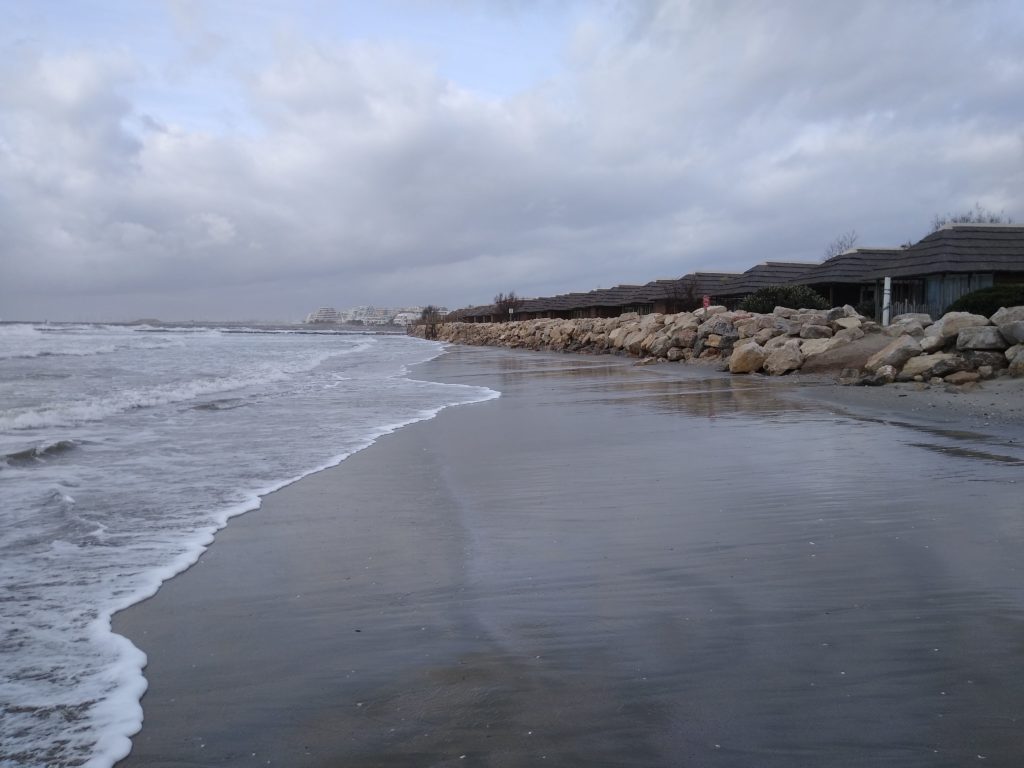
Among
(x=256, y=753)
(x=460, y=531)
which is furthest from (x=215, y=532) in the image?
(x=256, y=753)

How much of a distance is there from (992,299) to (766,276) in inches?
665

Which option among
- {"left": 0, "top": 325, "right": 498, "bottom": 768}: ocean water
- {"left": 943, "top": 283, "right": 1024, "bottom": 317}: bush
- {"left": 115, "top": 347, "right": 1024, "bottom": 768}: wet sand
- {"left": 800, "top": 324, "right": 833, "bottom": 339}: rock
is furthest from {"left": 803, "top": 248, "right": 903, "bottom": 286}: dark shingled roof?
{"left": 115, "top": 347, "right": 1024, "bottom": 768}: wet sand

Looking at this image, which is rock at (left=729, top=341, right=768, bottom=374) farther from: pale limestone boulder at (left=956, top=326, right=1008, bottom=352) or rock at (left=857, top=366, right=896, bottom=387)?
pale limestone boulder at (left=956, top=326, right=1008, bottom=352)

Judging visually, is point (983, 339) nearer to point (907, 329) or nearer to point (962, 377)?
point (962, 377)

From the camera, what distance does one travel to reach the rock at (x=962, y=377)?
10.4m

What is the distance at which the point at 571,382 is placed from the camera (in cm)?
1625

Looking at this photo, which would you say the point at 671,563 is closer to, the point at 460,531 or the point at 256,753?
the point at 460,531

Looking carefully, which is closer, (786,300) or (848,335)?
(848,335)

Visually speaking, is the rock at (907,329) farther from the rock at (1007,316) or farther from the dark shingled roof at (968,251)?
the dark shingled roof at (968,251)

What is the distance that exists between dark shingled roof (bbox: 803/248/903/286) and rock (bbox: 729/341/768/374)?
12.9 metres

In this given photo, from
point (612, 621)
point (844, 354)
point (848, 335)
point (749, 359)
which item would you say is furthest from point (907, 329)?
point (612, 621)

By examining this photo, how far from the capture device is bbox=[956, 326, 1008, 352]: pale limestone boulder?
10.5 metres

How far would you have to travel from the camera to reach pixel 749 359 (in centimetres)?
1588

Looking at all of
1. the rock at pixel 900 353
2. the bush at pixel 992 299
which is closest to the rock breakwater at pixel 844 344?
the rock at pixel 900 353
